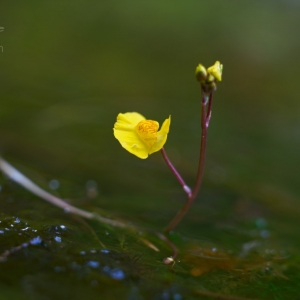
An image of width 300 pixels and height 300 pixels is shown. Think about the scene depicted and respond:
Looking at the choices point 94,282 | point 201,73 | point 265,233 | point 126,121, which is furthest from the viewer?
point 265,233

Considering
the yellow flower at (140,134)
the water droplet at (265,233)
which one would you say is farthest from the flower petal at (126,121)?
the water droplet at (265,233)

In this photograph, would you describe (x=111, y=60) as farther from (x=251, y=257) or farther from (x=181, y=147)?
(x=251, y=257)

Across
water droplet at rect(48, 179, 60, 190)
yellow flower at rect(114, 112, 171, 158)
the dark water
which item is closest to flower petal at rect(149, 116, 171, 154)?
yellow flower at rect(114, 112, 171, 158)

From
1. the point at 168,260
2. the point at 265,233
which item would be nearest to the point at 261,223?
the point at 265,233

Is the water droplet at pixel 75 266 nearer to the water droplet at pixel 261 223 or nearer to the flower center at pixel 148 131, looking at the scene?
the flower center at pixel 148 131

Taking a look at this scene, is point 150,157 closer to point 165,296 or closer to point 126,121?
point 126,121

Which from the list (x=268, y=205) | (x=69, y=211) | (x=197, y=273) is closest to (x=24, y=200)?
(x=69, y=211)
